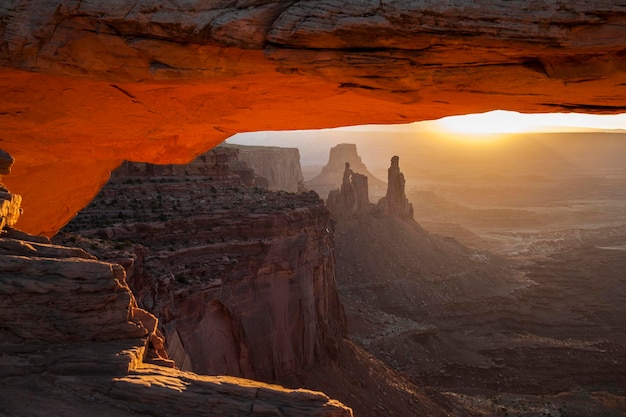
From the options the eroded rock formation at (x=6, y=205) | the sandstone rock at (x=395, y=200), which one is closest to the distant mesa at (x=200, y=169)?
the eroded rock formation at (x=6, y=205)

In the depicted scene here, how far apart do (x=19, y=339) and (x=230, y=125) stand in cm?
852

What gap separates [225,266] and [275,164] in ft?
270

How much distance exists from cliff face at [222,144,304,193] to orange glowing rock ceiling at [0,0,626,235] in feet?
274

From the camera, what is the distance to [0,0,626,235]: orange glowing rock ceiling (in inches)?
351

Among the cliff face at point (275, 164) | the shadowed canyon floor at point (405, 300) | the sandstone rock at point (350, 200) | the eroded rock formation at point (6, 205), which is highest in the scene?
the cliff face at point (275, 164)

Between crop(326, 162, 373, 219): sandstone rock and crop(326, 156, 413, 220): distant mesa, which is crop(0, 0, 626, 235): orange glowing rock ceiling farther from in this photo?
crop(326, 156, 413, 220): distant mesa

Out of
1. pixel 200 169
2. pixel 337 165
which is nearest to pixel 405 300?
pixel 200 169

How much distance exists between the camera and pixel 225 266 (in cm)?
2536

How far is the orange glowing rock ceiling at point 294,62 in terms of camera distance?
892 cm

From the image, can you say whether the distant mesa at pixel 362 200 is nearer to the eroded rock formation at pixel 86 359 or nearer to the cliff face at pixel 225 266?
the cliff face at pixel 225 266

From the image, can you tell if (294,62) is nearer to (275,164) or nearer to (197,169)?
(197,169)

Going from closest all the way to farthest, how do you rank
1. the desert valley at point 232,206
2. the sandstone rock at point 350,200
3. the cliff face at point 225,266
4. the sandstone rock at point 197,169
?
the desert valley at point 232,206, the cliff face at point 225,266, the sandstone rock at point 197,169, the sandstone rock at point 350,200

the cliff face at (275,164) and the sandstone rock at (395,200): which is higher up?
the cliff face at (275,164)

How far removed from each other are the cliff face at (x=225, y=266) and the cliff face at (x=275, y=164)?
66281 millimetres
